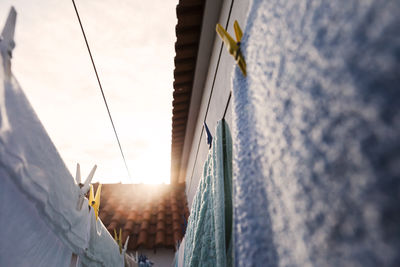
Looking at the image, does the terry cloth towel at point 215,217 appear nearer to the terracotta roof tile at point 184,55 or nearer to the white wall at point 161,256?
the terracotta roof tile at point 184,55

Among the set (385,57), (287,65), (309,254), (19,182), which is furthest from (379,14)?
(19,182)

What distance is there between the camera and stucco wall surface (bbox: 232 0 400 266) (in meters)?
0.20

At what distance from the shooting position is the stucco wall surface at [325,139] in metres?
0.20

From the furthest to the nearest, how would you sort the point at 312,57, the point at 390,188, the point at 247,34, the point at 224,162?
the point at 224,162
the point at 247,34
the point at 312,57
the point at 390,188

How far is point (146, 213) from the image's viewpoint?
443cm

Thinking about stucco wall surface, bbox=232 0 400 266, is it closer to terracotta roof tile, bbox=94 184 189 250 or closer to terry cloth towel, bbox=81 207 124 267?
terry cloth towel, bbox=81 207 124 267

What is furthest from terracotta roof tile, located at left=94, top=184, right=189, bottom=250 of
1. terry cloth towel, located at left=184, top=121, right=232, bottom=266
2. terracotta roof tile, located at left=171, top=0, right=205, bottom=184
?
terry cloth towel, located at left=184, top=121, right=232, bottom=266

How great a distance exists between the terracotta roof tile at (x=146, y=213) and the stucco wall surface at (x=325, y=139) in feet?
9.95

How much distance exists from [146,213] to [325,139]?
15.4ft

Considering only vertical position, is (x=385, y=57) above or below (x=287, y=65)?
below

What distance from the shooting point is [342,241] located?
0.79ft

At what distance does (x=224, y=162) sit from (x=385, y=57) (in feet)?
2.25

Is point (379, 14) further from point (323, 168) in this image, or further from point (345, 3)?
point (323, 168)

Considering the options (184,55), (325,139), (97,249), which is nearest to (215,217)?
(325,139)
